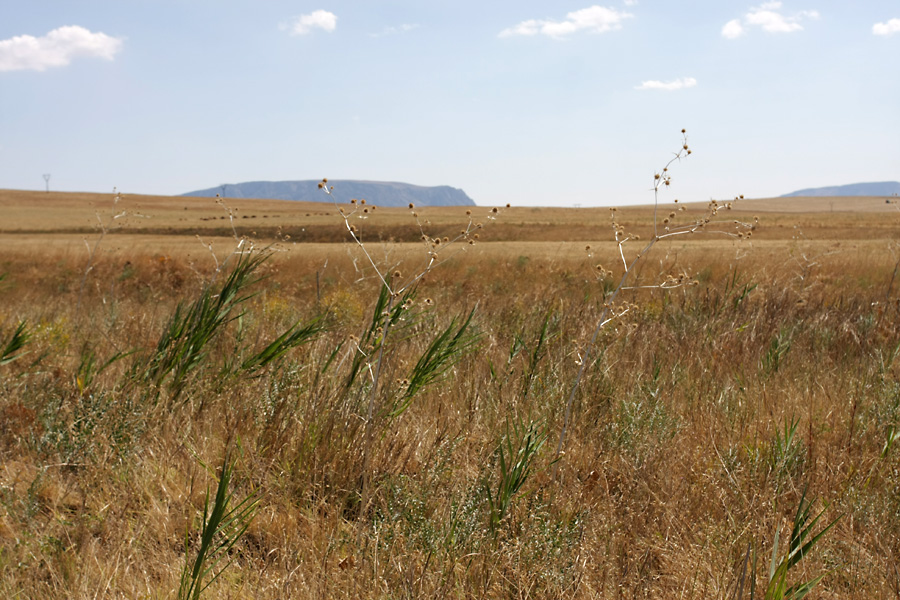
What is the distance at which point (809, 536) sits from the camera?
3.08m

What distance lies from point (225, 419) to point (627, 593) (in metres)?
2.62

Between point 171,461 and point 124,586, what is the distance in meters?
1.11

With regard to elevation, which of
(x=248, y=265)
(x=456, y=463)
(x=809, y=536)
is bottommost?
(x=809, y=536)

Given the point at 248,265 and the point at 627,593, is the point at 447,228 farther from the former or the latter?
the point at 627,593

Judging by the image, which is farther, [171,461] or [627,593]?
[171,461]

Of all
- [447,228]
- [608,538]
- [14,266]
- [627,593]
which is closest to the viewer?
[627,593]

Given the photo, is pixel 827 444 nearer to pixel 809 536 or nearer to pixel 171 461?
pixel 809 536

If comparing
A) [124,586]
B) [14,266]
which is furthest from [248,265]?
[14,266]

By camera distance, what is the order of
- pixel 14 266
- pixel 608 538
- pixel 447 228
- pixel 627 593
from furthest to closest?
pixel 447 228 → pixel 14 266 → pixel 608 538 → pixel 627 593

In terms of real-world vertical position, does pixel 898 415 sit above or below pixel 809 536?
above

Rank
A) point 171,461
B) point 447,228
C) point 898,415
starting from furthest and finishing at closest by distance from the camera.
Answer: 1. point 447,228
2. point 898,415
3. point 171,461

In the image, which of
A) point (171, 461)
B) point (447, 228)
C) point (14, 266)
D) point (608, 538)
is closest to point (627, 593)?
point (608, 538)

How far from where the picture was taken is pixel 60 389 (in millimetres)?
4566

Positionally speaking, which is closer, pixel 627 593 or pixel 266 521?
pixel 627 593
